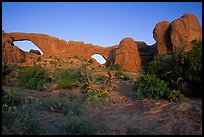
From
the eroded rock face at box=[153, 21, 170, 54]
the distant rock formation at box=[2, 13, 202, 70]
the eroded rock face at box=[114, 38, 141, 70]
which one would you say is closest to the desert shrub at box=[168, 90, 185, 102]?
the distant rock formation at box=[2, 13, 202, 70]

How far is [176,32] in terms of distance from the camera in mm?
27859

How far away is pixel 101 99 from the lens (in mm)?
8875

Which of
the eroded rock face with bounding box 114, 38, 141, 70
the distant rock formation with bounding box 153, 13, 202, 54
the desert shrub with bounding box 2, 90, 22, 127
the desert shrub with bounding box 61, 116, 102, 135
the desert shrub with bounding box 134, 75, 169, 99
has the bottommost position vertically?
the desert shrub with bounding box 61, 116, 102, 135

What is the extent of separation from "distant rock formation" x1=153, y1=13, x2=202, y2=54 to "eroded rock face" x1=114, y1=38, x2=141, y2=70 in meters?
4.61

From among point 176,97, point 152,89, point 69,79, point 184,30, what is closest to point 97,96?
point 152,89

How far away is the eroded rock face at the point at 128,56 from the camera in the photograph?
3347cm

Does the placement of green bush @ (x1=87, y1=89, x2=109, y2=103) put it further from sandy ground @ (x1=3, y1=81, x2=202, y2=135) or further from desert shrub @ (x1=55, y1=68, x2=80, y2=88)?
desert shrub @ (x1=55, y1=68, x2=80, y2=88)

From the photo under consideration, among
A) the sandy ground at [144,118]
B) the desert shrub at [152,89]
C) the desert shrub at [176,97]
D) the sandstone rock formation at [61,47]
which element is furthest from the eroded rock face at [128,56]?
the sandy ground at [144,118]

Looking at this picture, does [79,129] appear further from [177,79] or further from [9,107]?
[177,79]

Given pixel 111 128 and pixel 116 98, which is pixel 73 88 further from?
pixel 111 128

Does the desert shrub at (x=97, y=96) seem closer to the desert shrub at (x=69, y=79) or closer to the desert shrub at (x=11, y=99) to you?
the desert shrub at (x=69, y=79)

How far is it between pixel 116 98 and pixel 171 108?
10.3 feet

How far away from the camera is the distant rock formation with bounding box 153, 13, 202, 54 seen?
27659 millimetres

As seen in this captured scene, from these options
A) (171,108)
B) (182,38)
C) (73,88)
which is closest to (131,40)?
(182,38)
